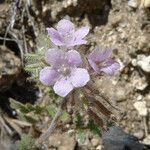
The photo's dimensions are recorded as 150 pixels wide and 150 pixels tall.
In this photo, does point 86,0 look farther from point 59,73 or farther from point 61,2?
point 59,73

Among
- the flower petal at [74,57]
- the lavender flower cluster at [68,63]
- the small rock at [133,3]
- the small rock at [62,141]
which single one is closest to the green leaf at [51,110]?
the small rock at [62,141]

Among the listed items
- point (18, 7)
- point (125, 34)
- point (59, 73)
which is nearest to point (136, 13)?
point (125, 34)

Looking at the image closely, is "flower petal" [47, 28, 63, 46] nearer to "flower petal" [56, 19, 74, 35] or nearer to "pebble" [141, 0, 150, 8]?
"flower petal" [56, 19, 74, 35]

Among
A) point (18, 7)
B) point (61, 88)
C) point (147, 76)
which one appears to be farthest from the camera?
point (18, 7)

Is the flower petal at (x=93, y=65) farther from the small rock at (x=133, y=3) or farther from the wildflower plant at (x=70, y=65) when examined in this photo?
the small rock at (x=133, y=3)

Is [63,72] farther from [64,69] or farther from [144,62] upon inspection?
[144,62]

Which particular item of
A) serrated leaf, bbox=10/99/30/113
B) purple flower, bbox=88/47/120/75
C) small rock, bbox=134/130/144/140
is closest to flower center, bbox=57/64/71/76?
purple flower, bbox=88/47/120/75
